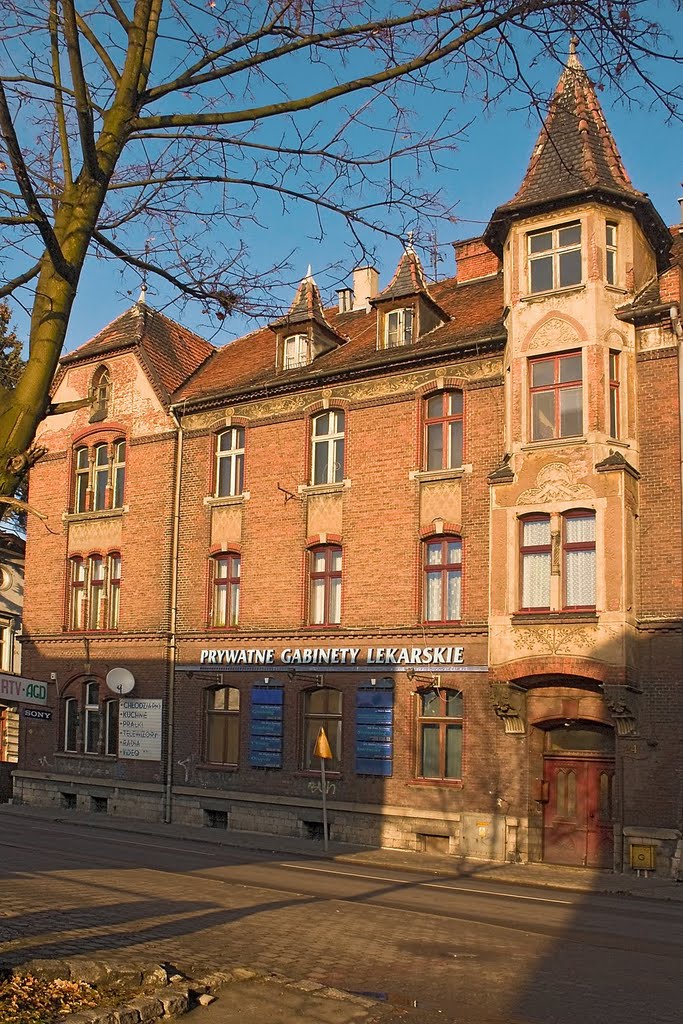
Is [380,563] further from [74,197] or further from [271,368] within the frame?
[74,197]

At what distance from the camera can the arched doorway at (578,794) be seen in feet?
77.4

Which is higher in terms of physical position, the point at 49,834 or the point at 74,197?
the point at 74,197

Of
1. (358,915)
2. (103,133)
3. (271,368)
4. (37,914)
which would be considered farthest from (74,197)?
(271,368)

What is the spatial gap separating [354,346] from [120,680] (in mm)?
11686

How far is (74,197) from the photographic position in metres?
7.39

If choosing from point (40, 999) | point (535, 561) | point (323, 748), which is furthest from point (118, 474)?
point (40, 999)

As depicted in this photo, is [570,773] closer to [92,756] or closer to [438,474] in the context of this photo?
[438,474]

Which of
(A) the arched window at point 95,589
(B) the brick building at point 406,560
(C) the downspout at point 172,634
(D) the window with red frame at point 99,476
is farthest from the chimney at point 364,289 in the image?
(A) the arched window at point 95,589

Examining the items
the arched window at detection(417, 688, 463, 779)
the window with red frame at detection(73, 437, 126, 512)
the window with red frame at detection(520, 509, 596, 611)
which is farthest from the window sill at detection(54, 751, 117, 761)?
the window with red frame at detection(520, 509, 596, 611)

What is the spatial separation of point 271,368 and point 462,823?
14133 mm

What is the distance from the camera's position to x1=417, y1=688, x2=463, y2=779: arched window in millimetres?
25500

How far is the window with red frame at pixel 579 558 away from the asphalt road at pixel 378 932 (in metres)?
6.17

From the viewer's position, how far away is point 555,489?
77.5ft

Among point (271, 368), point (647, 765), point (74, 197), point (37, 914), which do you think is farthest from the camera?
point (271, 368)
